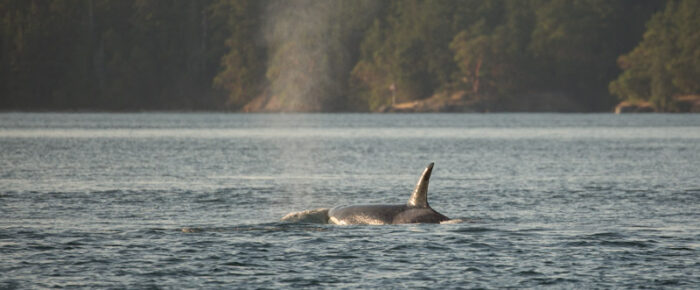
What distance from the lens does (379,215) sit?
1074 inches

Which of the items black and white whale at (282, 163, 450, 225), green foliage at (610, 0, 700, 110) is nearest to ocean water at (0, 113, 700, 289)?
black and white whale at (282, 163, 450, 225)

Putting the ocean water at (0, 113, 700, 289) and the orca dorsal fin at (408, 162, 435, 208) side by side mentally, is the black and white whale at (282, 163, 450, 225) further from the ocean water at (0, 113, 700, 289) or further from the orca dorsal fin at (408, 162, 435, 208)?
the ocean water at (0, 113, 700, 289)

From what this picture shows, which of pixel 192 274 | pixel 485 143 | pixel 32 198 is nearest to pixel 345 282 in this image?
pixel 192 274

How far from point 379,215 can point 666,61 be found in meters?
164

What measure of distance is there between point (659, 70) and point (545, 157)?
124533 millimetres

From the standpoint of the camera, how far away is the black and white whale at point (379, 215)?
27.1 metres

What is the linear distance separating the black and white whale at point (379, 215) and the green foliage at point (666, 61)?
530ft

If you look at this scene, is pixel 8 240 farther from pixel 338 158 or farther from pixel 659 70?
pixel 659 70

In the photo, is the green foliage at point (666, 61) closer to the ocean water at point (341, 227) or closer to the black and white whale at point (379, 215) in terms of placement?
the ocean water at point (341, 227)

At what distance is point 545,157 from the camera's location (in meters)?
64.0

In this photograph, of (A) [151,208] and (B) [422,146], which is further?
(B) [422,146]

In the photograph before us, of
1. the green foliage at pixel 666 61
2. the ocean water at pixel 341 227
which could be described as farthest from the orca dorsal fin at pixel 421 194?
the green foliage at pixel 666 61

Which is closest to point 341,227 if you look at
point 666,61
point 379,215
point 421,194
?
point 379,215

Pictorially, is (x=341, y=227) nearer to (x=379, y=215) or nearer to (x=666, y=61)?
(x=379, y=215)
